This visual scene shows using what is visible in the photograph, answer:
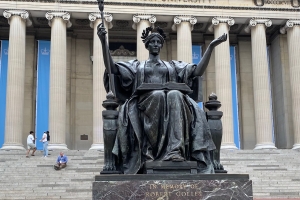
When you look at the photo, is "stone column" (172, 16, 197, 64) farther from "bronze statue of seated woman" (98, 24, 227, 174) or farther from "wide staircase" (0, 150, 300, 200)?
"bronze statue of seated woman" (98, 24, 227, 174)

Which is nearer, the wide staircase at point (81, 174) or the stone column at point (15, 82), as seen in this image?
the wide staircase at point (81, 174)

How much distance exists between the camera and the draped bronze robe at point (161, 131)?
7.56m

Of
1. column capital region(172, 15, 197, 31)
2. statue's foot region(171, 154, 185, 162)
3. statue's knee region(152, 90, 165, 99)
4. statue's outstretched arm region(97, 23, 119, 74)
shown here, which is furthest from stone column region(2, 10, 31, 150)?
statue's foot region(171, 154, 185, 162)

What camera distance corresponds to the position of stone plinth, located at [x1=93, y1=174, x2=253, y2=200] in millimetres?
6793

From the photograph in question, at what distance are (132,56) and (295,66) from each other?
13.0 m

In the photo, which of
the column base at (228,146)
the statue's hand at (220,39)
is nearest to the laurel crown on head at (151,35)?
the statue's hand at (220,39)

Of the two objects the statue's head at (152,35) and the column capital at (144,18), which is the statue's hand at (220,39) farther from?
the column capital at (144,18)

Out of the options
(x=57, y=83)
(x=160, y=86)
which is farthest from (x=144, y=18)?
(x=160, y=86)

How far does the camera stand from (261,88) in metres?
35.7

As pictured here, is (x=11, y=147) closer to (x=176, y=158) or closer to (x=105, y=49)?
(x=105, y=49)

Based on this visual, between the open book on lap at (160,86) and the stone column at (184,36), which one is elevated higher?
the stone column at (184,36)

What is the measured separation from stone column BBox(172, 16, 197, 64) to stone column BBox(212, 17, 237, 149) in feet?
6.43

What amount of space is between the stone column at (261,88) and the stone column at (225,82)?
6.82ft

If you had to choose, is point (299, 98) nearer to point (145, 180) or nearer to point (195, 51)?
point (195, 51)
